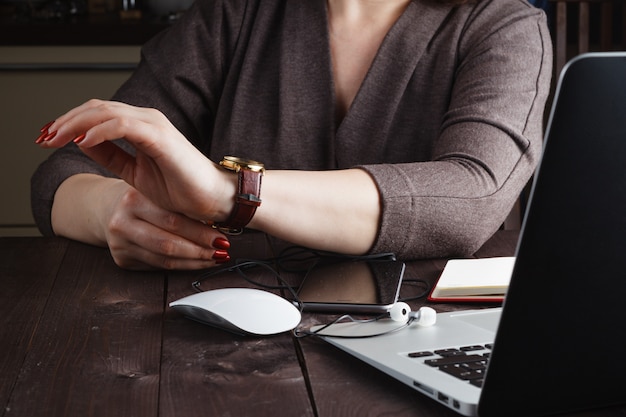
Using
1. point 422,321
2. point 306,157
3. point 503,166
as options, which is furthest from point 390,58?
point 422,321

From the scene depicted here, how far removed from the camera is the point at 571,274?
50cm

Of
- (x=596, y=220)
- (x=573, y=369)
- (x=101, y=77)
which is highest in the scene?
(x=596, y=220)

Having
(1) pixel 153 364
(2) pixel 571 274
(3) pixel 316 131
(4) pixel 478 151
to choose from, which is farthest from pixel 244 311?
(3) pixel 316 131

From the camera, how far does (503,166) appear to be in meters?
1.07

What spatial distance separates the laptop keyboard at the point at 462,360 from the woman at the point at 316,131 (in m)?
0.31

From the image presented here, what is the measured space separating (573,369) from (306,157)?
0.84 meters

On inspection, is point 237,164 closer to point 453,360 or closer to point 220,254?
point 220,254

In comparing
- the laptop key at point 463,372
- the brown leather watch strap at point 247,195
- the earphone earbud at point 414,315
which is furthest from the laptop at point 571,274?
the brown leather watch strap at point 247,195

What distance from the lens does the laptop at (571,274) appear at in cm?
46

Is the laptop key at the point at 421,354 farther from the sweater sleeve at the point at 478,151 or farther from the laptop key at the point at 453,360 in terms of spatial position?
the sweater sleeve at the point at 478,151

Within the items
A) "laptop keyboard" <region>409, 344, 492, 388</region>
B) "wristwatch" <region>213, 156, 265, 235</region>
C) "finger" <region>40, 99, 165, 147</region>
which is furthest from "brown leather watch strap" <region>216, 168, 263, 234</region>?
"laptop keyboard" <region>409, 344, 492, 388</region>

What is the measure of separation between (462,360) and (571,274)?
0.16m

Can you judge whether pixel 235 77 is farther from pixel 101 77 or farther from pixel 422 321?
pixel 101 77

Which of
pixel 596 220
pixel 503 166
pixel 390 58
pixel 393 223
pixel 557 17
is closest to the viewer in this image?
pixel 596 220
